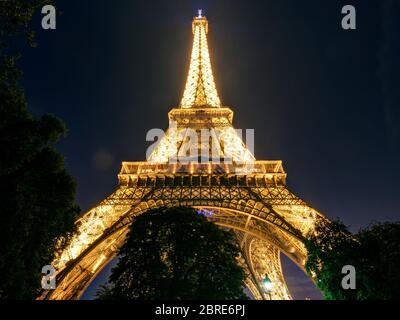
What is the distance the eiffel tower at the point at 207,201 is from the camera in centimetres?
2122

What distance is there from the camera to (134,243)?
13070mm

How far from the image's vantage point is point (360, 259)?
50.5 ft

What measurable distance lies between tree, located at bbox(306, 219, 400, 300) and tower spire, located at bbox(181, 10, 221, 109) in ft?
71.9

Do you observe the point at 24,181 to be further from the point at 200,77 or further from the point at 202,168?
the point at 200,77

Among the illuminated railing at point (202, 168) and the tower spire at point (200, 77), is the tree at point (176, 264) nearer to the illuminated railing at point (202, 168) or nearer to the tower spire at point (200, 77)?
the illuminated railing at point (202, 168)

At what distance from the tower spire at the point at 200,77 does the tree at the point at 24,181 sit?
24.8 meters

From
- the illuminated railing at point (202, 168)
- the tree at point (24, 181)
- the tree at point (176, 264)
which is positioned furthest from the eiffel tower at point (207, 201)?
the tree at point (24, 181)

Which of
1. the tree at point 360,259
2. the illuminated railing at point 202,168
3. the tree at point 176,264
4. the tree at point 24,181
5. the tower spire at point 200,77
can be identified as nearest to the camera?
the tree at point 24,181

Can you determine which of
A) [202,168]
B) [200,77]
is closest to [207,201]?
[202,168]

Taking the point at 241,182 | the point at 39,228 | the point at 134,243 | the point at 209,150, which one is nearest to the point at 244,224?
the point at 241,182

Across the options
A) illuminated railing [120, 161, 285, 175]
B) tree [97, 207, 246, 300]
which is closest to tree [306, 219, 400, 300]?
tree [97, 207, 246, 300]

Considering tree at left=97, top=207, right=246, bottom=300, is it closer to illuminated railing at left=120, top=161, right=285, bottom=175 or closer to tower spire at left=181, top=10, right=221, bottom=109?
illuminated railing at left=120, top=161, right=285, bottom=175

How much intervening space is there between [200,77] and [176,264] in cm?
3038
